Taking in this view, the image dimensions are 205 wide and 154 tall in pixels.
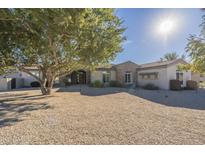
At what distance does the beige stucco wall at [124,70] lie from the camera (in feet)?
99.6

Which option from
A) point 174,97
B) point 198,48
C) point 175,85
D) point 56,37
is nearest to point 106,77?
point 175,85

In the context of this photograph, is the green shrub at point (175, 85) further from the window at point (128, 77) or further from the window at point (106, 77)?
the window at point (106, 77)

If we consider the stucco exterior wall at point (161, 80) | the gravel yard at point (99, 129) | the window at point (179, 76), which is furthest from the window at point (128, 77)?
the gravel yard at point (99, 129)


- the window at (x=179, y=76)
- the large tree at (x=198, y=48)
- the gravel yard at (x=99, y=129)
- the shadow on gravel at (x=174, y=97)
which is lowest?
the gravel yard at (x=99, y=129)

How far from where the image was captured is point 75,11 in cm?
663

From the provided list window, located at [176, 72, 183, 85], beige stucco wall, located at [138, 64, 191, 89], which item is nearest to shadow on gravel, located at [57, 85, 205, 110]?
beige stucco wall, located at [138, 64, 191, 89]

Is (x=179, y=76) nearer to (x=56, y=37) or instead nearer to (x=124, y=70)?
(x=124, y=70)

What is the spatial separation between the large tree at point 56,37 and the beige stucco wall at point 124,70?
15.3 m

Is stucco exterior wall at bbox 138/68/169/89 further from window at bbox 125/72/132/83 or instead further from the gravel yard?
the gravel yard

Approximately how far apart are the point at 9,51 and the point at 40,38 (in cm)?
343

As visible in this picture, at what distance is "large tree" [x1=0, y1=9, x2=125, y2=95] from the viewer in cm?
759
